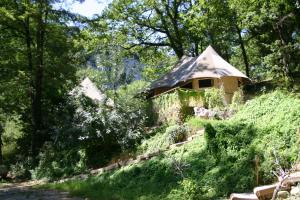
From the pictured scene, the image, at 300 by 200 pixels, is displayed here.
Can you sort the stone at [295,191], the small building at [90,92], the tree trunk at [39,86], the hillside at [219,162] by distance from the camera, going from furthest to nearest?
1. the tree trunk at [39,86]
2. the small building at [90,92]
3. the hillside at [219,162]
4. the stone at [295,191]

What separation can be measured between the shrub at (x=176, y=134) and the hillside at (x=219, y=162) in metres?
1.84

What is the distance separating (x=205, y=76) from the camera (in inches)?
1081

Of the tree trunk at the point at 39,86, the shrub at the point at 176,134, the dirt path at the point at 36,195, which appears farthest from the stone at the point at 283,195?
the tree trunk at the point at 39,86

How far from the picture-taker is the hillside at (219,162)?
12258 millimetres

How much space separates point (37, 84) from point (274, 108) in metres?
16.9

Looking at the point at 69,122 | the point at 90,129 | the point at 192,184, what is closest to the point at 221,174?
the point at 192,184

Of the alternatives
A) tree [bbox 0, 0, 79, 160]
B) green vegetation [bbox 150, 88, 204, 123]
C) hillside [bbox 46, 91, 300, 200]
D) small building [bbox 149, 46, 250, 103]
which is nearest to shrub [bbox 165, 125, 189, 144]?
hillside [bbox 46, 91, 300, 200]

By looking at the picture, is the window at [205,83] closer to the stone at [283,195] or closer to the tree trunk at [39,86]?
the tree trunk at [39,86]

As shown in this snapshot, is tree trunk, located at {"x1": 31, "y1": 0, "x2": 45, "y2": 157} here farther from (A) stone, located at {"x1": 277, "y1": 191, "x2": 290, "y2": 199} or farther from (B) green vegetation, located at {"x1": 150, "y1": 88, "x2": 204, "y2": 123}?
(A) stone, located at {"x1": 277, "y1": 191, "x2": 290, "y2": 199}

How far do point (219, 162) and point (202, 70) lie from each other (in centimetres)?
1498

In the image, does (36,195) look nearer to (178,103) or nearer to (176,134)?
(176,134)

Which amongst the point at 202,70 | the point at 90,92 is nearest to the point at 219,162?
the point at 202,70

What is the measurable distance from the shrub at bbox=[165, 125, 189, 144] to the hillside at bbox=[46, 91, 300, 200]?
6.03ft

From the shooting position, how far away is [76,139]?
71.9ft
